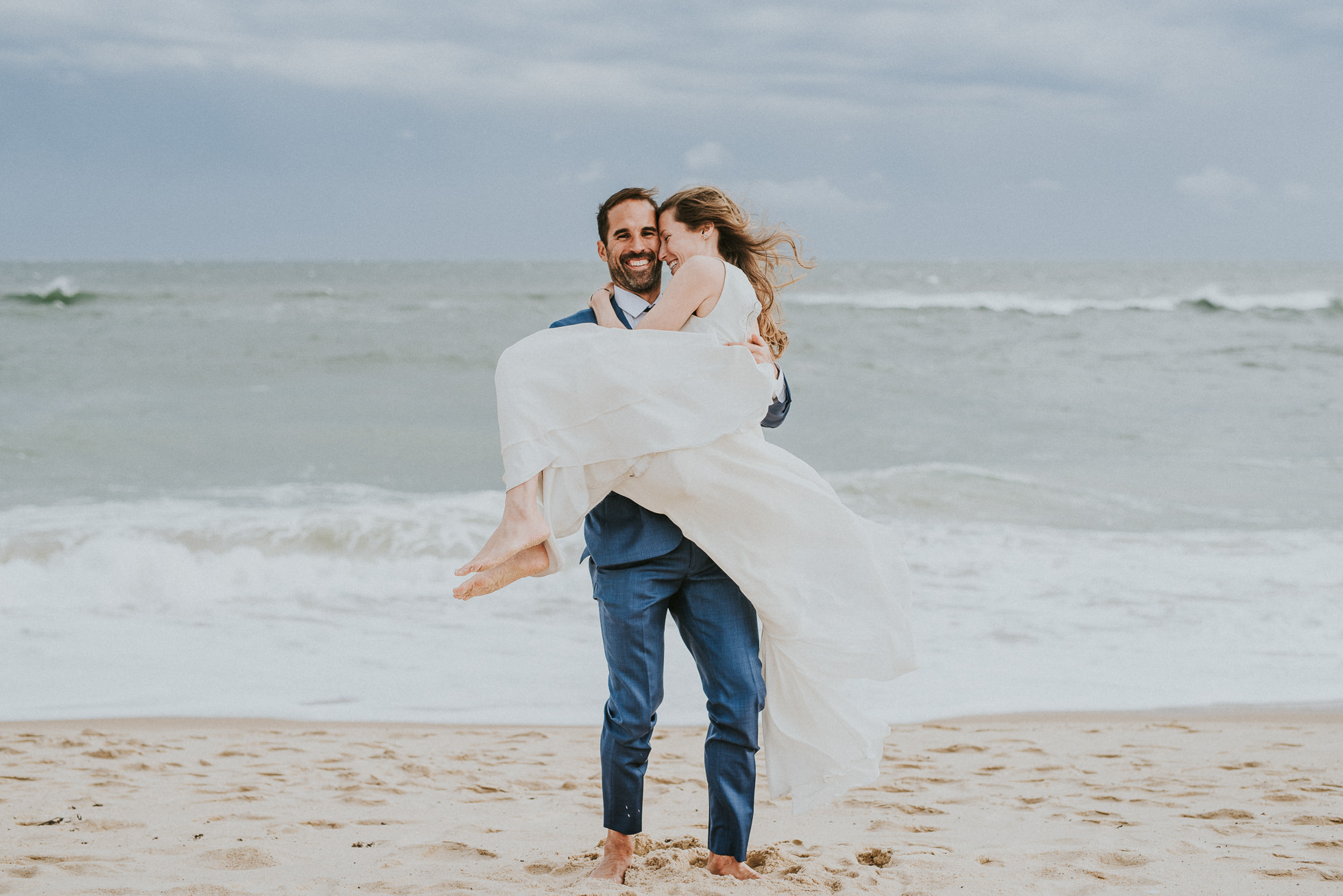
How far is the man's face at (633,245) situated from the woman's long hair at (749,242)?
0.05 m

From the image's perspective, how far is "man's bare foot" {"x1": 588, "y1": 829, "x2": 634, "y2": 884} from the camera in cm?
268

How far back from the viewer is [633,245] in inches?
103

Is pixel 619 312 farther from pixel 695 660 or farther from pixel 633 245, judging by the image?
pixel 695 660

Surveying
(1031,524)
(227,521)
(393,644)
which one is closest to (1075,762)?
(393,644)

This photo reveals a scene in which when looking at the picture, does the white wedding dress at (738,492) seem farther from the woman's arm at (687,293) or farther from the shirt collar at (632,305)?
the shirt collar at (632,305)

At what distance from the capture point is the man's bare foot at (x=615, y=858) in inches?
106

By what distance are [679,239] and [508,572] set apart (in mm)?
915

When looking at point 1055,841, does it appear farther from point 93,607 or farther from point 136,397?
point 136,397

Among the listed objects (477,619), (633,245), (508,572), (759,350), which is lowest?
(477,619)

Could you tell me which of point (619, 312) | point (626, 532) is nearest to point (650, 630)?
point (626, 532)

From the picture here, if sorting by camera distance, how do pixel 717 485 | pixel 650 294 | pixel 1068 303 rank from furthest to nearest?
pixel 1068 303 → pixel 650 294 → pixel 717 485

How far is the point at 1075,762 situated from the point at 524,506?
263cm

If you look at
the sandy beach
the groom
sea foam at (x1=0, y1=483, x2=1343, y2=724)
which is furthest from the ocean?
the groom

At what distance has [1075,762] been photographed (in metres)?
3.94
